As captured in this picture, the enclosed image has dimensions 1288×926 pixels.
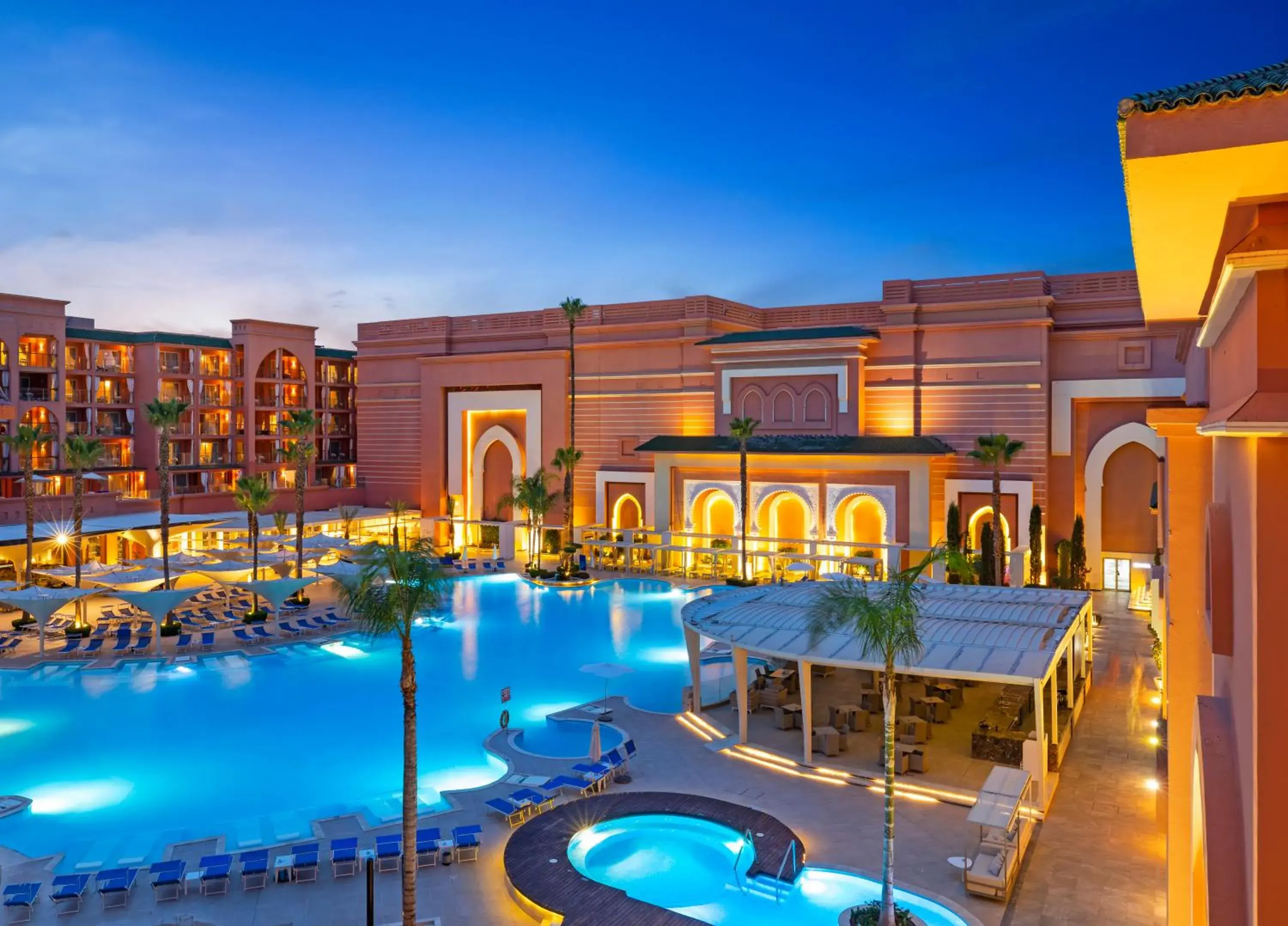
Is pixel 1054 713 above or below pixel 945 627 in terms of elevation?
below

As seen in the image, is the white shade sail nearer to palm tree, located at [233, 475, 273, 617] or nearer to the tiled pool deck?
palm tree, located at [233, 475, 273, 617]

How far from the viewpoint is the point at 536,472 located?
4775cm

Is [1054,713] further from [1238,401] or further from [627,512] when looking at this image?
[627,512]

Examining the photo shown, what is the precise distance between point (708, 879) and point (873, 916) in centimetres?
314

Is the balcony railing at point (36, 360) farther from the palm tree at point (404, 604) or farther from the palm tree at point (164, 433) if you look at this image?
the palm tree at point (404, 604)

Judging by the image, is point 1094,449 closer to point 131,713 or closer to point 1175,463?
point 1175,463

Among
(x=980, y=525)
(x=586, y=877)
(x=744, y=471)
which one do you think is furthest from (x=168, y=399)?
(x=586, y=877)

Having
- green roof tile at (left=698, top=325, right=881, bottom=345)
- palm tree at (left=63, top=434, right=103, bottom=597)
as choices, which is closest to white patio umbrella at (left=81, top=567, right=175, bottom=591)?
palm tree at (left=63, top=434, right=103, bottom=597)

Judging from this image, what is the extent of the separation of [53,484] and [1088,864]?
4898 centimetres

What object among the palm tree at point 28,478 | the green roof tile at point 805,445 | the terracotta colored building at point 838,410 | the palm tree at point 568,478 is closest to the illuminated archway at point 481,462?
the terracotta colored building at point 838,410

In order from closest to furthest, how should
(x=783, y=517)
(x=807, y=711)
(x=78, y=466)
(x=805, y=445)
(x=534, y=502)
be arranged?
(x=807, y=711)
(x=78, y=466)
(x=805, y=445)
(x=783, y=517)
(x=534, y=502)

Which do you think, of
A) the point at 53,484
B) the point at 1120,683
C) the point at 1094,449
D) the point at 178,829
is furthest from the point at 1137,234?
the point at 53,484

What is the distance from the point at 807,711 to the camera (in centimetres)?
1889

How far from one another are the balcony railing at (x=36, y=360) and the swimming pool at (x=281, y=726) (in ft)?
84.4
